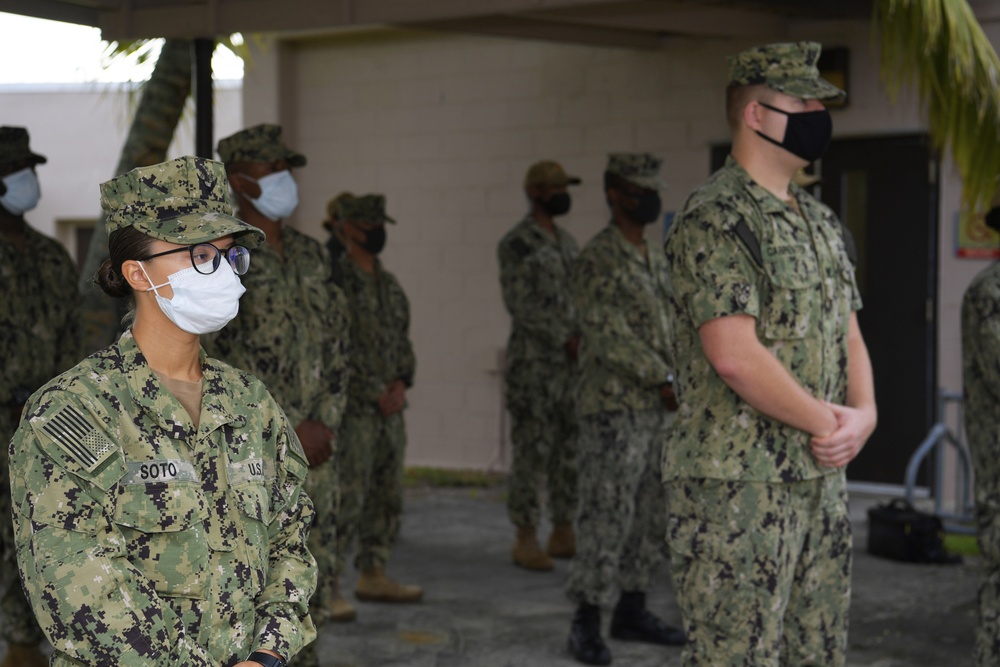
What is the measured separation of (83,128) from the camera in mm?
16547

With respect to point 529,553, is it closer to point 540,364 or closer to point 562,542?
point 562,542

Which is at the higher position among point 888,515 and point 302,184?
point 302,184

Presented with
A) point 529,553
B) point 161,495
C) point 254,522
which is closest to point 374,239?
point 529,553

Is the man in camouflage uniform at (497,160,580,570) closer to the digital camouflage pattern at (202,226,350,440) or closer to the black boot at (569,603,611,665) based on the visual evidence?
the black boot at (569,603,611,665)

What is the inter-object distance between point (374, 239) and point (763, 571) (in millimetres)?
3330

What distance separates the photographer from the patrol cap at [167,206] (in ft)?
6.68

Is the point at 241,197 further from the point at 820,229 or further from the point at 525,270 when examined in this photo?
the point at 525,270

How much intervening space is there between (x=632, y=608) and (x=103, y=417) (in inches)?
137

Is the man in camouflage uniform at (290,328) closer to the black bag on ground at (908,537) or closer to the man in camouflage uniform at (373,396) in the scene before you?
the man in camouflage uniform at (373,396)

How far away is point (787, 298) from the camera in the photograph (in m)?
2.92

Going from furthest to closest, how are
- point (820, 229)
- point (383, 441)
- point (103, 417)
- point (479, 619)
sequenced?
point (383, 441) < point (479, 619) < point (820, 229) < point (103, 417)

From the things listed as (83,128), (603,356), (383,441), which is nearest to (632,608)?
(603,356)

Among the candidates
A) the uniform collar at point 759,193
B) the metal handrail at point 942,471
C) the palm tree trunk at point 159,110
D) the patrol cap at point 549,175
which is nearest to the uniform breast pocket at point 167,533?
the uniform collar at point 759,193

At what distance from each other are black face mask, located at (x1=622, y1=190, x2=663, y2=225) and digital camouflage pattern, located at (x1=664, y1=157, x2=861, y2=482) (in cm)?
185
